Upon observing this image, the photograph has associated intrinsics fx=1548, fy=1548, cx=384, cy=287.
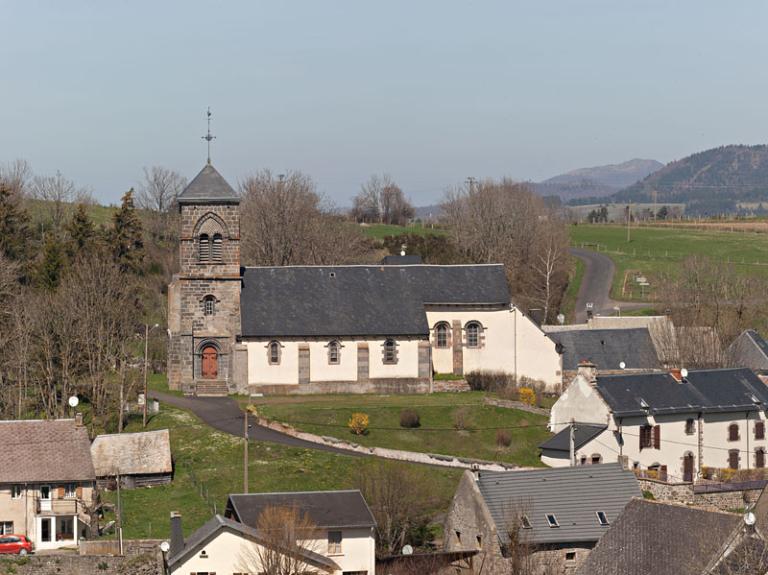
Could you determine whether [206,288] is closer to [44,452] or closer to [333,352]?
[333,352]

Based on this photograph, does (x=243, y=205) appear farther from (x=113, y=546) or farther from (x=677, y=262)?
(x=113, y=546)

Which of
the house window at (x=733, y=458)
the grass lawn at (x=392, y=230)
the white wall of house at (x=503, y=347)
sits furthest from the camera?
the grass lawn at (x=392, y=230)

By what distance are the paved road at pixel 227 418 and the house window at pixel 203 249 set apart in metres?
7.08

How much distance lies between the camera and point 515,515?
51250 mm

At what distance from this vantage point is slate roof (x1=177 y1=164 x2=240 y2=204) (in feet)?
254

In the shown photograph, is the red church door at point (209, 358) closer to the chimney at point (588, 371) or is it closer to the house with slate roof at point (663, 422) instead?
the house with slate roof at point (663, 422)

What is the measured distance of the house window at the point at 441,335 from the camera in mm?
79875

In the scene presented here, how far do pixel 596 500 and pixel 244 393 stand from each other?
88.3 feet

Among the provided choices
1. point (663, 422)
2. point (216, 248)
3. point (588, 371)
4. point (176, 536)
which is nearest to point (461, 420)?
point (588, 371)

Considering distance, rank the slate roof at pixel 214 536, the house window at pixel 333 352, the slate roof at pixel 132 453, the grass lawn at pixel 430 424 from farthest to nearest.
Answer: the house window at pixel 333 352 → the grass lawn at pixel 430 424 → the slate roof at pixel 132 453 → the slate roof at pixel 214 536

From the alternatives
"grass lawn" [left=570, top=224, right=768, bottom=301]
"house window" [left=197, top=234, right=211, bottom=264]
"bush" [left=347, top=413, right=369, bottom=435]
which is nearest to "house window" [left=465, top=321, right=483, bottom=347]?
"bush" [left=347, top=413, right=369, bottom=435]

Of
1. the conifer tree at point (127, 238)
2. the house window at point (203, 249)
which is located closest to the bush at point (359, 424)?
the house window at point (203, 249)

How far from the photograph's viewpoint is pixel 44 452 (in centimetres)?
6000

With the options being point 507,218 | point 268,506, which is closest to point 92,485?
point 268,506
